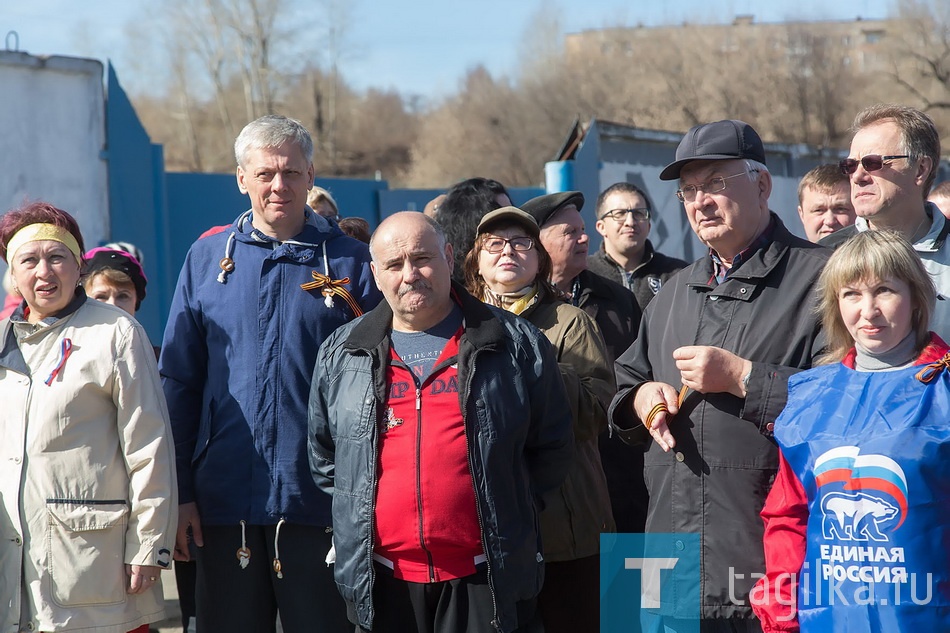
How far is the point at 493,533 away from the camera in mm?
2871

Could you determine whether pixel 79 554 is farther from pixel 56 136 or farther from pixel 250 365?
pixel 56 136

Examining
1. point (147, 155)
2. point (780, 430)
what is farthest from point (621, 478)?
point (147, 155)

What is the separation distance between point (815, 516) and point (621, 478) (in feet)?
5.67

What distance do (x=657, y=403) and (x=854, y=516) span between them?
2.16ft

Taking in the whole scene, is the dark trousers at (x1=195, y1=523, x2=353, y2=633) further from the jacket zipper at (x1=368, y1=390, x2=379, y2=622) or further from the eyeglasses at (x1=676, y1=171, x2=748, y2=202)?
the eyeglasses at (x1=676, y1=171, x2=748, y2=202)

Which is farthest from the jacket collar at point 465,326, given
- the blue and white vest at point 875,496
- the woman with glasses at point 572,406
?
the blue and white vest at point 875,496

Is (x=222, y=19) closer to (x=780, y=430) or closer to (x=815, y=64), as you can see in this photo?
(x=815, y=64)

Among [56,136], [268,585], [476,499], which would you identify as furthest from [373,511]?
[56,136]

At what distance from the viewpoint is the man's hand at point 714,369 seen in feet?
8.96

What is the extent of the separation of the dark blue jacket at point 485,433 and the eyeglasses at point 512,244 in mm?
611

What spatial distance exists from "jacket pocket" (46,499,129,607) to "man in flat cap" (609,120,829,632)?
→ 173 centimetres

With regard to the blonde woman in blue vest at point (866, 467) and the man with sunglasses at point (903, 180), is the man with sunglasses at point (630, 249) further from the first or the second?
the blonde woman in blue vest at point (866, 467)

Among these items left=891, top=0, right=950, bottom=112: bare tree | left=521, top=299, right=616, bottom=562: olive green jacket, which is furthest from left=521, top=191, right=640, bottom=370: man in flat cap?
left=891, top=0, right=950, bottom=112: bare tree

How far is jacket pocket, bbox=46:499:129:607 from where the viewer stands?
10.4 feet
